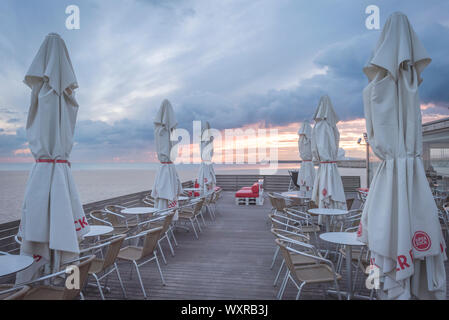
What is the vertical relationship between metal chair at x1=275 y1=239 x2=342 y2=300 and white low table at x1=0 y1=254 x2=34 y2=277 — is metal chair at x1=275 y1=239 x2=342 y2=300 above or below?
below

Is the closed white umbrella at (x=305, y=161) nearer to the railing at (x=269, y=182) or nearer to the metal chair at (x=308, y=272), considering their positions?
the metal chair at (x=308, y=272)

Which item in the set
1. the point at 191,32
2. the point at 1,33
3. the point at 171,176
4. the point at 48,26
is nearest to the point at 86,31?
the point at 48,26

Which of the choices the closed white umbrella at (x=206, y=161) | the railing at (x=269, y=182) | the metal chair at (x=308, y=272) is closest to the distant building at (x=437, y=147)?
the railing at (x=269, y=182)

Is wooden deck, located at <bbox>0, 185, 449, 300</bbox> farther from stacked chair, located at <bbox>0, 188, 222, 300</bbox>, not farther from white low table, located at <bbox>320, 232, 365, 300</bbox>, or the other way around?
white low table, located at <bbox>320, 232, 365, 300</bbox>

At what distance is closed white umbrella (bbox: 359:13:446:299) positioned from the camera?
2.03m

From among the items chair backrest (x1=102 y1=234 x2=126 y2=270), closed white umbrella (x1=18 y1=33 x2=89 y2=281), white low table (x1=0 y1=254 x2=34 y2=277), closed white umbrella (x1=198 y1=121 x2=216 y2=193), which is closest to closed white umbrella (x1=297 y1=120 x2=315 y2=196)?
closed white umbrella (x1=198 y1=121 x2=216 y2=193)

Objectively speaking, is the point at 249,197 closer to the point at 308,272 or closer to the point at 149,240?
the point at 149,240

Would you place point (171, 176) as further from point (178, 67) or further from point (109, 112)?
point (109, 112)

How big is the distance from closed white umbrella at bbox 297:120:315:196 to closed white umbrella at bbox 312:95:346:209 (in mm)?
2377

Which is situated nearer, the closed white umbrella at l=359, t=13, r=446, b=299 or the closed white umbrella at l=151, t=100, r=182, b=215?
the closed white umbrella at l=359, t=13, r=446, b=299

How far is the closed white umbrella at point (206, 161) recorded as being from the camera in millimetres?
9883

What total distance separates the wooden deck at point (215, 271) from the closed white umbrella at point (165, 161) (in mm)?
960

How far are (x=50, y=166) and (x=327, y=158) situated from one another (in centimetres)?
467

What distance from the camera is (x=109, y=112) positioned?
1513 cm
